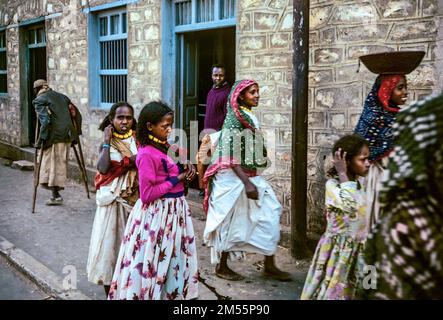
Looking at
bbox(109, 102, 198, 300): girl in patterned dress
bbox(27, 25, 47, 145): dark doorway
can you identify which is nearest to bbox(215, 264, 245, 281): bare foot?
bbox(109, 102, 198, 300): girl in patterned dress

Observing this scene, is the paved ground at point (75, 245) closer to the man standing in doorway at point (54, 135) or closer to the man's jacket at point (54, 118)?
the man standing in doorway at point (54, 135)

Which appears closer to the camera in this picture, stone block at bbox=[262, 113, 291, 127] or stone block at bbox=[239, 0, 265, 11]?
stone block at bbox=[262, 113, 291, 127]

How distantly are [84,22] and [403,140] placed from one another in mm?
8733

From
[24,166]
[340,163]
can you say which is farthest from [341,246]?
[24,166]

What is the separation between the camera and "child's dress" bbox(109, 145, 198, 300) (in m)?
3.39

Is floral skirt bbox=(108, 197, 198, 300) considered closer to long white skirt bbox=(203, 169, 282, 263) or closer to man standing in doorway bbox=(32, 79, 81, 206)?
long white skirt bbox=(203, 169, 282, 263)

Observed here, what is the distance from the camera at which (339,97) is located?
5098 mm

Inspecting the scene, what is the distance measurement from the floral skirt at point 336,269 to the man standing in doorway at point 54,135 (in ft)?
17.4

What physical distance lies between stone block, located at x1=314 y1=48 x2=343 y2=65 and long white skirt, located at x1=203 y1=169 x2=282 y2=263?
1552 mm

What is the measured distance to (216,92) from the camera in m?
6.87

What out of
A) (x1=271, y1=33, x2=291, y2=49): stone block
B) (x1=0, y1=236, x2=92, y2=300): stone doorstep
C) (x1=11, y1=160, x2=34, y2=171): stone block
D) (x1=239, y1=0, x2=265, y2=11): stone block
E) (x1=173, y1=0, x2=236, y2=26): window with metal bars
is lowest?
(x1=0, y1=236, x2=92, y2=300): stone doorstep

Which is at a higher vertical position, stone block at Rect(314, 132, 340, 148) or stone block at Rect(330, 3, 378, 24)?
stone block at Rect(330, 3, 378, 24)

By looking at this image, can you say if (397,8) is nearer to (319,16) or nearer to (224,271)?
(319,16)

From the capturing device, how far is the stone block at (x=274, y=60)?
5574mm
